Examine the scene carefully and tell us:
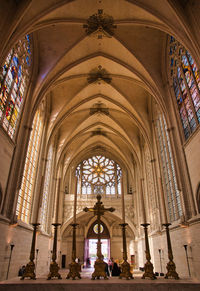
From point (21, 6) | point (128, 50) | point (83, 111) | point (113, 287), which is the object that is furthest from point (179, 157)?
point (83, 111)

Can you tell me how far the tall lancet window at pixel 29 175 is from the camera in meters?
12.0

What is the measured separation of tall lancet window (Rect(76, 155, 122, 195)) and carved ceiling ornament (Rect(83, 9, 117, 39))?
16.2 m

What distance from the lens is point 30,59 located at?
12594mm

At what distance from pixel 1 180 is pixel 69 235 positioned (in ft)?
55.0

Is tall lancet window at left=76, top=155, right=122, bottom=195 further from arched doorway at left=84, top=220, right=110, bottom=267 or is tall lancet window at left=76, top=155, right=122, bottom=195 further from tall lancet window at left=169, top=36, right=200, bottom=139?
tall lancet window at left=169, top=36, right=200, bottom=139

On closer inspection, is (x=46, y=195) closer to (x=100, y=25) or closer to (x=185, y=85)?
(x=100, y=25)

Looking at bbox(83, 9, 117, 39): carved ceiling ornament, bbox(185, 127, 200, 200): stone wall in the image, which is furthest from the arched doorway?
bbox(83, 9, 117, 39): carved ceiling ornament

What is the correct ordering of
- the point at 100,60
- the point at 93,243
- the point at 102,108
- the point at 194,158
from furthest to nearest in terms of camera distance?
the point at 93,243 → the point at 102,108 → the point at 100,60 → the point at 194,158

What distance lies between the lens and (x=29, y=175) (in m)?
13.2

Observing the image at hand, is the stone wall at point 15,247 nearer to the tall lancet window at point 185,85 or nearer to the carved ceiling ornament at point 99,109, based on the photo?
the tall lancet window at point 185,85

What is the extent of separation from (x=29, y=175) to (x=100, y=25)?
9.16m

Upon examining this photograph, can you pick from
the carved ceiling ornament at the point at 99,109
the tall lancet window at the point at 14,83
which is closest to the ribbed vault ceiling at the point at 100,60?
the carved ceiling ornament at the point at 99,109

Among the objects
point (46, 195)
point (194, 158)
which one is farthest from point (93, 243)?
point (194, 158)

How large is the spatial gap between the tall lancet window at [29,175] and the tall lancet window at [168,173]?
7954mm
